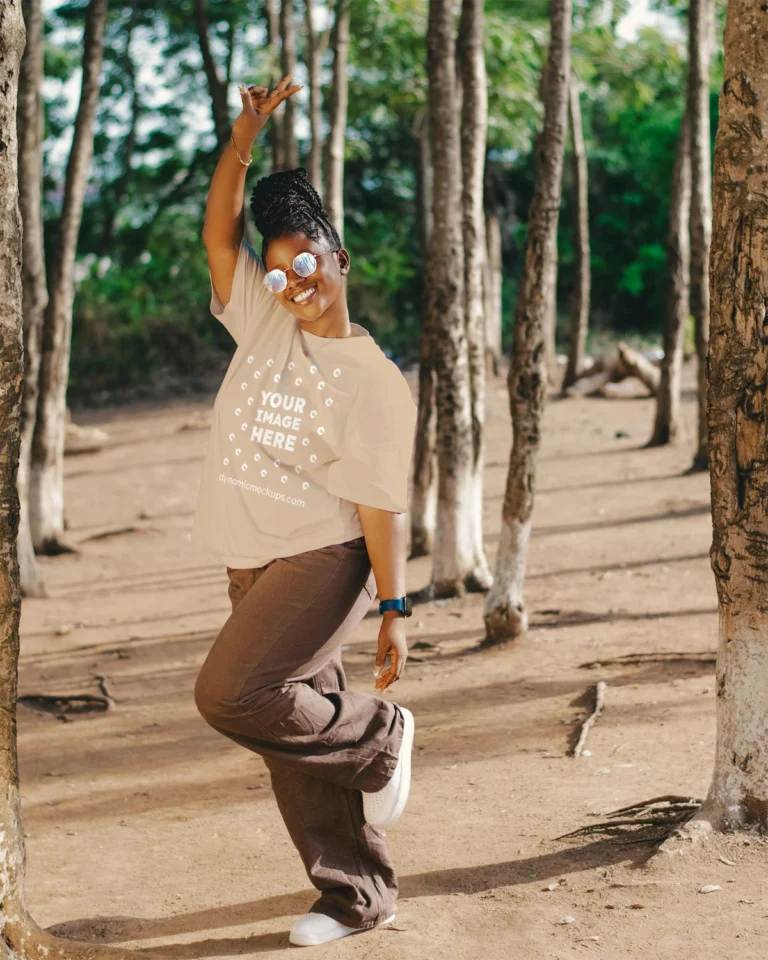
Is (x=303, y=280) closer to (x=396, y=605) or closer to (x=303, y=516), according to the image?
(x=303, y=516)

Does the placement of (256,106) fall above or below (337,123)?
below

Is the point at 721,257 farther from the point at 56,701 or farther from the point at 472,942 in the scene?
the point at 56,701

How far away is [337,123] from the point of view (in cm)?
1298

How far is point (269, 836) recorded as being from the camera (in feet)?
15.2

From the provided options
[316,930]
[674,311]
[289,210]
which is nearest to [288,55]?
[674,311]

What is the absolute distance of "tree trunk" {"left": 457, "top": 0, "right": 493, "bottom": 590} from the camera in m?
8.85

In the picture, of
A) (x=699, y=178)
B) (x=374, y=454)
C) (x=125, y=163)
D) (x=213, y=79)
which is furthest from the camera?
(x=125, y=163)

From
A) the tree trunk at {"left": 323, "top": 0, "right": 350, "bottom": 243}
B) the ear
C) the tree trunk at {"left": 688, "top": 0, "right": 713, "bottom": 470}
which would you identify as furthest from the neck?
the tree trunk at {"left": 688, "top": 0, "right": 713, "bottom": 470}

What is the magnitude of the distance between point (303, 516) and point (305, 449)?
0.18 metres

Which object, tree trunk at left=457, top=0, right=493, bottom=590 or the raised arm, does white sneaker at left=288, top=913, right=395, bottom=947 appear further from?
tree trunk at left=457, top=0, right=493, bottom=590

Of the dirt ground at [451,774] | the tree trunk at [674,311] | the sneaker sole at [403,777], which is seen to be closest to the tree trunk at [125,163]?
the tree trunk at [674,311]

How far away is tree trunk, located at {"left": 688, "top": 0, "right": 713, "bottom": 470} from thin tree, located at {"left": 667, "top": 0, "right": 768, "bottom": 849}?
8.68m

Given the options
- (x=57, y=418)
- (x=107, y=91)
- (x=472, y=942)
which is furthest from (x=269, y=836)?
(x=107, y=91)

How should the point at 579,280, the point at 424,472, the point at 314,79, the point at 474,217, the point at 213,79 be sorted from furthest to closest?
the point at 213,79
the point at 579,280
the point at 314,79
the point at 424,472
the point at 474,217
